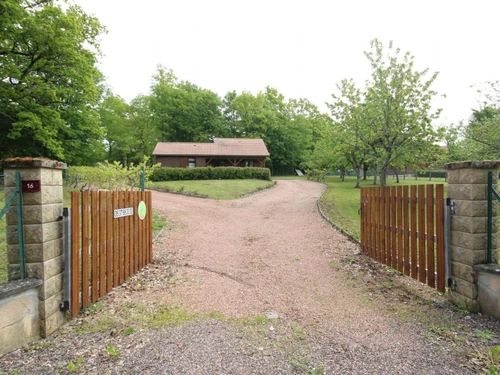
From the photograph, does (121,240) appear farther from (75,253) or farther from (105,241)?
(75,253)

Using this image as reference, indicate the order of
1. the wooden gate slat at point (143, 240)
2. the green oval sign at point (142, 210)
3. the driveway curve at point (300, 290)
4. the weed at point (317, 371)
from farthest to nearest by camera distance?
1. the wooden gate slat at point (143, 240)
2. the green oval sign at point (142, 210)
3. the driveway curve at point (300, 290)
4. the weed at point (317, 371)

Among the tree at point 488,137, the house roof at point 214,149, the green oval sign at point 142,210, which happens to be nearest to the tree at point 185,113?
the house roof at point 214,149

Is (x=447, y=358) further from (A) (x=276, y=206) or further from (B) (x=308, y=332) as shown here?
(A) (x=276, y=206)

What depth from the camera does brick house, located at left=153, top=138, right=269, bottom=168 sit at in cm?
3559

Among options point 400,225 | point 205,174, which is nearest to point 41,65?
point 205,174

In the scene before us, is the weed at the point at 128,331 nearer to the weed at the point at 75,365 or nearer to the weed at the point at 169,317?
the weed at the point at 169,317

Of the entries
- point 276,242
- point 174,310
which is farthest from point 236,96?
point 174,310

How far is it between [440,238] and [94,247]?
4.73 meters

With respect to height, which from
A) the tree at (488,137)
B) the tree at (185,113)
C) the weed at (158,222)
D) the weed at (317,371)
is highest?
the tree at (185,113)

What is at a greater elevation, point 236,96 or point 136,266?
point 236,96

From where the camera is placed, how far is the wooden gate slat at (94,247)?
3.98m

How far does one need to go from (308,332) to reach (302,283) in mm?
1670

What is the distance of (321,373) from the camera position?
255cm

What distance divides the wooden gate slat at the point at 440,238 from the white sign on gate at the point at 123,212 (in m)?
4.71
